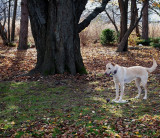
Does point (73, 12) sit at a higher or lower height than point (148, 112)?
higher

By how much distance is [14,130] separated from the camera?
568cm

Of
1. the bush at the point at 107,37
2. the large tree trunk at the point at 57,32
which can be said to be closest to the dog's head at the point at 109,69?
the large tree trunk at the point at 57,32

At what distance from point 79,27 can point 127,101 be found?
4888 millimetres

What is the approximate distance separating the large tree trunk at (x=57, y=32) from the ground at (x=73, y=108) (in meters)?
0.57

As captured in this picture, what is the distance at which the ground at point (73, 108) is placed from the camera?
5617 mm

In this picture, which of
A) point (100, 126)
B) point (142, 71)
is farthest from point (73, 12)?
point (100, 126)

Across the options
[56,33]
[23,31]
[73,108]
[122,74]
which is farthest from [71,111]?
[23,31]

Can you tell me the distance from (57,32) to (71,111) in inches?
182

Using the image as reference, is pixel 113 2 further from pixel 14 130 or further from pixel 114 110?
pixel 14 130

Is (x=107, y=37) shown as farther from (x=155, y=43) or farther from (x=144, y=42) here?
(x=155, y=43)

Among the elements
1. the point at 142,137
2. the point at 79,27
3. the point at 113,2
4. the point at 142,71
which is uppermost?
the point at 113,2

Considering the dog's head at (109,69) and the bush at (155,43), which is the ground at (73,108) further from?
the bush at (155,43)

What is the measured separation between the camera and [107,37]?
2562 cm

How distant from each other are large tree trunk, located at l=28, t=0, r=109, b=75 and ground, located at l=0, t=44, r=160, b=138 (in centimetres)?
57
